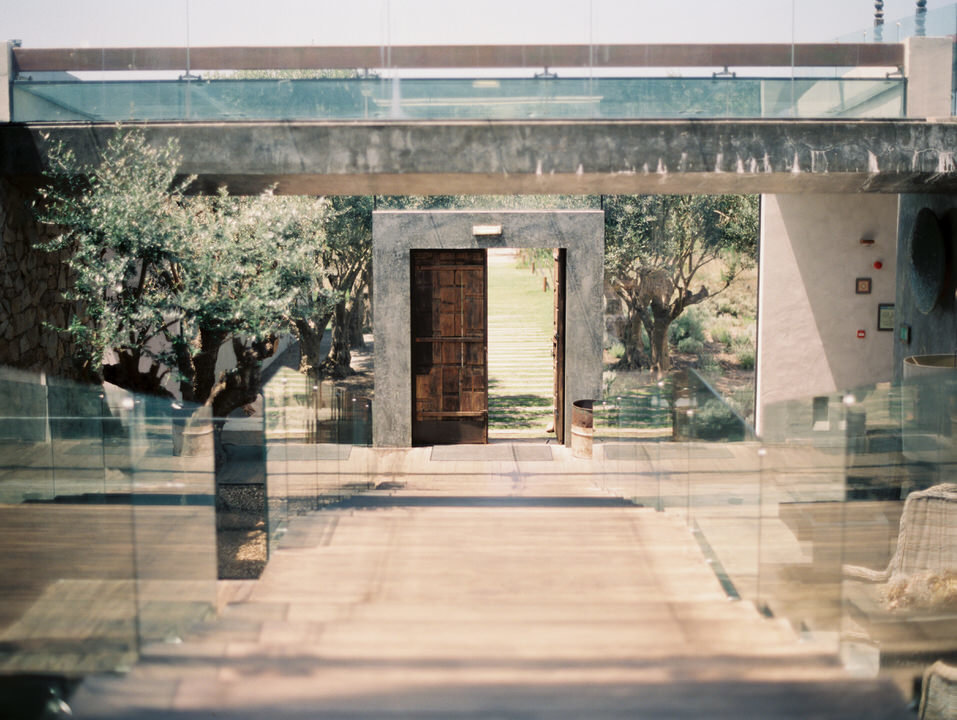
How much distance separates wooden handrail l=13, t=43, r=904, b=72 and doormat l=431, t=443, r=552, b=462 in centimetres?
481

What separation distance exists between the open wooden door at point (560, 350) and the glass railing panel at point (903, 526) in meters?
6.18

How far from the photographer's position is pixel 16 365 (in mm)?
8875

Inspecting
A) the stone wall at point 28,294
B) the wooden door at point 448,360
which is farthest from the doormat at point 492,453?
the stone wall at point 28,294

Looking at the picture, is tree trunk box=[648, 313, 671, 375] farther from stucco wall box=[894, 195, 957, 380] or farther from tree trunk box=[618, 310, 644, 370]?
stucco wall box=[894, 195, 957, 380]

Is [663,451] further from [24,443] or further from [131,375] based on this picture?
[131,375]

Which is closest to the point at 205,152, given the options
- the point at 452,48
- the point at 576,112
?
the point at 452,48

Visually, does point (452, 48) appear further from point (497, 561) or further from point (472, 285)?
point (497, 561)

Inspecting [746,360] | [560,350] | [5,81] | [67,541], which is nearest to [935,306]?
[560,350]

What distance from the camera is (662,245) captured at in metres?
19.1

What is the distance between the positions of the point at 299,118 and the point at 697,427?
4.93 meters

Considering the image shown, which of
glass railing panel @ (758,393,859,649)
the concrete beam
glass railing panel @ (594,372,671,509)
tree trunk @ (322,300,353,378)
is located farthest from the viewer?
tree trunk @ (322,300,353,378)

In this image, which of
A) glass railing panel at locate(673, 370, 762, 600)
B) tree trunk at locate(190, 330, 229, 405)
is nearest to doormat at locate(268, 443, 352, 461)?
tree trunk at locate(190, 330, 229, 405)

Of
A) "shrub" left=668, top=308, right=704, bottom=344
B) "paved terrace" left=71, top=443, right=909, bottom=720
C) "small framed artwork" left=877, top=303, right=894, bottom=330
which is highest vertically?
"small framed artwork" left=877, top=303, right=894, bottom=330

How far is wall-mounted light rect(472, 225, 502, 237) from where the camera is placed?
39.3 feet
